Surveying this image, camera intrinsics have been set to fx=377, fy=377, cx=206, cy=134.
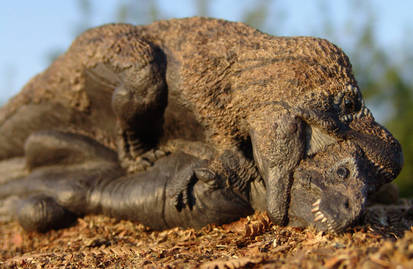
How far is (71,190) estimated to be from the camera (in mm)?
3564

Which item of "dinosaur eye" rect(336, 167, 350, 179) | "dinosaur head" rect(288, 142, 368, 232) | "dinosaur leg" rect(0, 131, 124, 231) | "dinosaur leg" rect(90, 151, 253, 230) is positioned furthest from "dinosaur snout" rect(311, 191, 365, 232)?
"dinosaur leg" rect(0, 131, 124, 231)

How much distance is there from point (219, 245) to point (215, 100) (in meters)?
1.12

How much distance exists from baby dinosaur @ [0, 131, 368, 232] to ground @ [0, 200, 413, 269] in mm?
100

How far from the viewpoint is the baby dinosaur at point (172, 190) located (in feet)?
7.92

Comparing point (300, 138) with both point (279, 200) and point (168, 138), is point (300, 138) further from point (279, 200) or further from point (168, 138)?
point (168, 138)

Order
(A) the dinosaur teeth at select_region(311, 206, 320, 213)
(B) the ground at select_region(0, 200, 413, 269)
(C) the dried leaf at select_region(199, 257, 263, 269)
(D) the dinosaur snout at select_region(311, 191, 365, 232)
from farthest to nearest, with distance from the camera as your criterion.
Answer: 1. (A) the dinosaur teeth at select_region(311, 206, 320, 213)
2. (D) the dinosaur snout at select_region(311, 191, 365, 232)
3. (C) the dried leaf at select_region(199, 257, 263, 269)
4. (B) the ground at select_region(0, 200, 413, 269)

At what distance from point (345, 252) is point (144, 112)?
2054 millimetres

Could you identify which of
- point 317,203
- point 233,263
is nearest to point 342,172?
point 317,203

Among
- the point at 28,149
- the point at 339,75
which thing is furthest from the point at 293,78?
the point at 28,149

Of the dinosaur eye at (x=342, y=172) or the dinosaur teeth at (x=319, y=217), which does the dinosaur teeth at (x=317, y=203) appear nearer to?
the dinosaur teeth at (x=319, y=217)

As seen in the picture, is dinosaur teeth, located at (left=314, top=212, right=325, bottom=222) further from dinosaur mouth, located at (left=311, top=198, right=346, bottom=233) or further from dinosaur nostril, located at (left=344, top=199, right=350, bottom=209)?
dinosaur nostril, located at (left=344, top=199, right=350, bottom=209)

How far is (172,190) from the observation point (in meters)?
3.03

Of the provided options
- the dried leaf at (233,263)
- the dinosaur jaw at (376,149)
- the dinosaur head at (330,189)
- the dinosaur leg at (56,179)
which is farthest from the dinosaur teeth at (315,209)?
the dinosaur leg at (56,179)

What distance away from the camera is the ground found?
1898 mm
